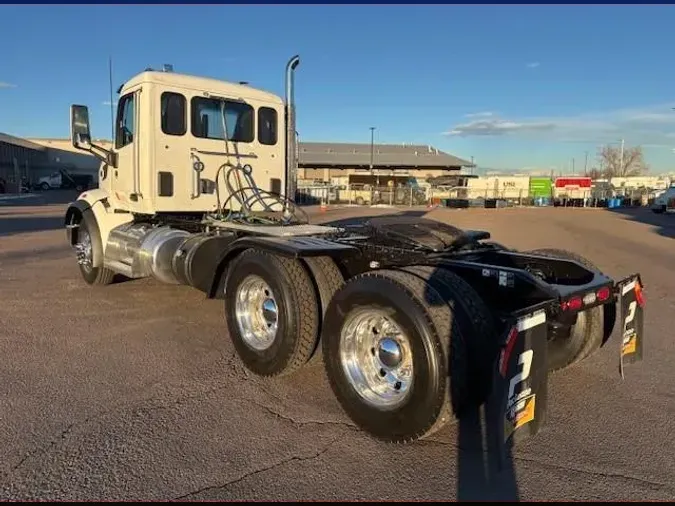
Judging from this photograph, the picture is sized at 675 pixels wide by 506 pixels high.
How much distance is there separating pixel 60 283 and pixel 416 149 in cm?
9330

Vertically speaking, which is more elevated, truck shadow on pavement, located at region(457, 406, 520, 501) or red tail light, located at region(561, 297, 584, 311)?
red tail light, located at region(561, 297, 584, 311)

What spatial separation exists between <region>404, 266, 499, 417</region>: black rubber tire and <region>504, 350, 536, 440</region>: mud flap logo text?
0.24m

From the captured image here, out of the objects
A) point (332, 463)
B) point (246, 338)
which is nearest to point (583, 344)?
point (332, 463)

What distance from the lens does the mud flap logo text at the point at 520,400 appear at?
329 cm

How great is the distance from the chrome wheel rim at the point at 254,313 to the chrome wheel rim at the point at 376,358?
1116mm

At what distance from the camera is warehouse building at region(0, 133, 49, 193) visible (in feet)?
214

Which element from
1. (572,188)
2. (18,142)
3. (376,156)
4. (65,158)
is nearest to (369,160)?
(376,156)

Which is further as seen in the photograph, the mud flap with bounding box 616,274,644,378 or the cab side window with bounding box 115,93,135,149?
the cab side window with bounding box 115,93,135,149

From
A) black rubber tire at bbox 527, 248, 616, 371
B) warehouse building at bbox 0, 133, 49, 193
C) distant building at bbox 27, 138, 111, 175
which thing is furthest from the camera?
distant building at bbox 27, 138, 111, 175

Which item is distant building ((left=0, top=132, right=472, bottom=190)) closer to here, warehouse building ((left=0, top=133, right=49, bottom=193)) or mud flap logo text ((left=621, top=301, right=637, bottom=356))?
warehouse building ((left=0, top=133, right=49, bottom=193))

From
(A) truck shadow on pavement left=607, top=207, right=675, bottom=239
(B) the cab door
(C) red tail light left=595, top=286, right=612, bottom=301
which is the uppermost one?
(B) the cab door

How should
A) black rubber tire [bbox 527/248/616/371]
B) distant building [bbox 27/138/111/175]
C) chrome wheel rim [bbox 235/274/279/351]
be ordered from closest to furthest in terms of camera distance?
1. black rubber tire [bbox 527/248/616/371]
2. chrome wheel rim [bbox 235/274/279/351]
3. distant building [bbox 27/138/111/175]

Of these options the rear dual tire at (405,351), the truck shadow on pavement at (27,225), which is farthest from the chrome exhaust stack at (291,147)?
the truck shadow on pavement at (27,225)

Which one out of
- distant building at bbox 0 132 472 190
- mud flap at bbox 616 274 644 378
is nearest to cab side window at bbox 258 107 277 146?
mud flap at bbox 616 274 644 378
